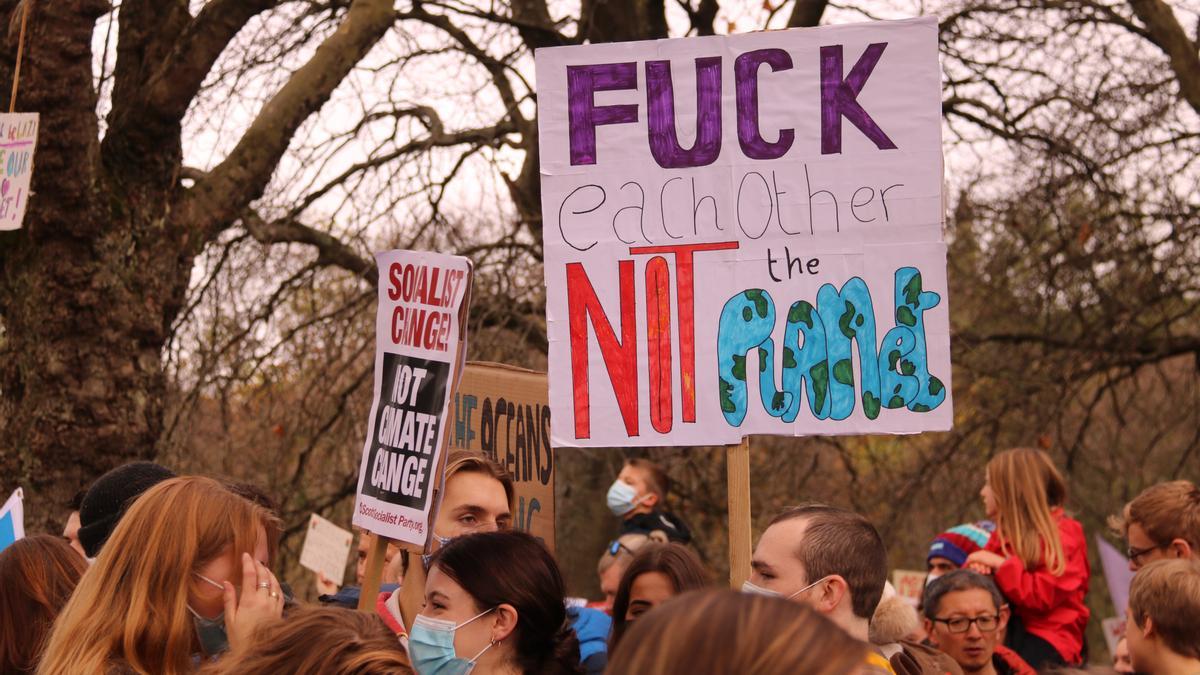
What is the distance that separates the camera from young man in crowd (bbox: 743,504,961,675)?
3.22 metres

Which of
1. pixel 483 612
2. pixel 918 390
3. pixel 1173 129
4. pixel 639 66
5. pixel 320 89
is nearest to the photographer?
pixel 483 612

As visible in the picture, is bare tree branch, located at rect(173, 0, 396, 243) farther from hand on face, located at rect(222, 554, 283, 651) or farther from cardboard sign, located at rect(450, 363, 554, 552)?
hand on face, located at rect(222, 554, 283, 651)

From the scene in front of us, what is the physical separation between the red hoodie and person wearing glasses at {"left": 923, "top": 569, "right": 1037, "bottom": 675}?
26 centimetres

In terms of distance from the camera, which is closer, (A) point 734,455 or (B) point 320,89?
(A) point 734,455

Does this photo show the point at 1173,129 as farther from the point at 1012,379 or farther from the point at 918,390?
the point at 918,390

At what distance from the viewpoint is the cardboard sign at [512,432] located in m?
5.16

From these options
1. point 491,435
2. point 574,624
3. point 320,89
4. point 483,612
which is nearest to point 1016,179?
point 320,89

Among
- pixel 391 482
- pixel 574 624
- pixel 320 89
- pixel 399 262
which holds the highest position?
pixel 320 89

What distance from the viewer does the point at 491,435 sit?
5176mm

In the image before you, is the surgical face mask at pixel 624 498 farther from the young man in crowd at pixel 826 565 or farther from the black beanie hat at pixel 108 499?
the young man in crowd at pixel 826 565

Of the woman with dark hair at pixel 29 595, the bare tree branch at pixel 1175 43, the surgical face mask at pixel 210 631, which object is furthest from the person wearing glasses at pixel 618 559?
the bare tree branch at pixel 1175 43

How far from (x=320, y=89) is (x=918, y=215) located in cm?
355

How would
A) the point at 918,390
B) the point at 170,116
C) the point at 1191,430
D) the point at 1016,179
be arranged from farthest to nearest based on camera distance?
the point at 1191,430 → the point at 1016,179 → the point at 170,116 → the point at 918,390

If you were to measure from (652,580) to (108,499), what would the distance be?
1602 millimetres
